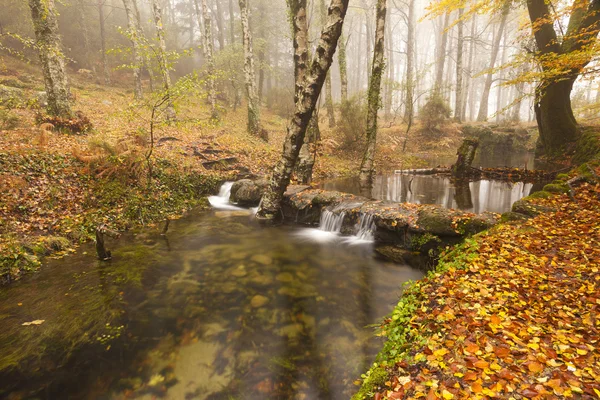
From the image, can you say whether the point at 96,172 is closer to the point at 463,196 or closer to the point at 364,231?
the point at 364,231

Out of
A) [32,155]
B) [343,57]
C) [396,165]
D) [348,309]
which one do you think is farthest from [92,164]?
[343,57]

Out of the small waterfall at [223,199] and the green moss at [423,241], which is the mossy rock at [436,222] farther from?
the small waterfall at [223,199]

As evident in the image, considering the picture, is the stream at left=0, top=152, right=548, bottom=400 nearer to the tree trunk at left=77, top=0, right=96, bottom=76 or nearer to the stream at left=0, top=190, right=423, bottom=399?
the stream at left=0, top=190, right=423, bottom=399

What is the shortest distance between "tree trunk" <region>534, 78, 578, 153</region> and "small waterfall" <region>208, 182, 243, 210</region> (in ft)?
46.9

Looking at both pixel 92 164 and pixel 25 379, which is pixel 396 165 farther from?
pixel 25 379

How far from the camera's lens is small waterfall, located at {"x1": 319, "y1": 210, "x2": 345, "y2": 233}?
902cm

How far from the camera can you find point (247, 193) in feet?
36.4

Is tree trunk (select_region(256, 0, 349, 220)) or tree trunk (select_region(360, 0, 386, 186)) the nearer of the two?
tree trunk (select_region(256, 0, 349, 220))

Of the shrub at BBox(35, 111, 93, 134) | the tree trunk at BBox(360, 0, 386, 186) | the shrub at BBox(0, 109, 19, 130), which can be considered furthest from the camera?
the tree trunk at BBox(360, 0, 386, 186)

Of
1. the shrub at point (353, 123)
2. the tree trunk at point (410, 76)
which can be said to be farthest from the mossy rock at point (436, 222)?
the tree trunk at point (410, 76)

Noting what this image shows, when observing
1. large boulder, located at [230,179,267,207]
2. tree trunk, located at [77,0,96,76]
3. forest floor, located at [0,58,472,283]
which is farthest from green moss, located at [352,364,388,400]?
tree trunk, located at [77,0,96,76]

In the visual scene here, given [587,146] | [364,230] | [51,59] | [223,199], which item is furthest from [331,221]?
Answer: [51,59]

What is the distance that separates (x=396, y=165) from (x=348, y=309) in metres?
14.4

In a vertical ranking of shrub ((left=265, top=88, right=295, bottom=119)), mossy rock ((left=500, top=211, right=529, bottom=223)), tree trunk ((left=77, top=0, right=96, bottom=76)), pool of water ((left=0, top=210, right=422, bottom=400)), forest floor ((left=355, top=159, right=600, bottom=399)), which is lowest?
pool of water ((left=0, top=210, right=422, bottom=400))
